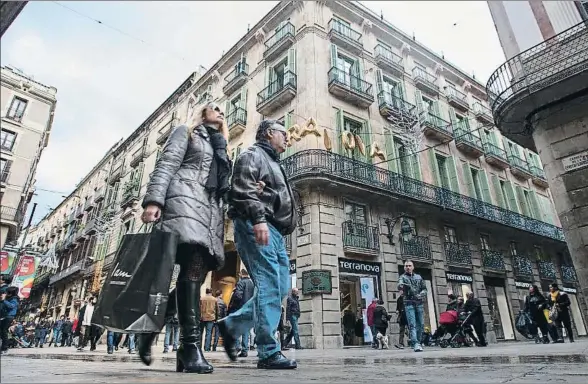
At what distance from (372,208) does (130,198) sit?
1589cm

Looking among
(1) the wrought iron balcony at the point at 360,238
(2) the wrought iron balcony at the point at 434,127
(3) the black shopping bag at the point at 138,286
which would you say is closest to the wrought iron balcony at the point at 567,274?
(2) the wrought iron balcony at the point at 434,127

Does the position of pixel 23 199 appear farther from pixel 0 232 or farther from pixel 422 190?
pixel 422 190

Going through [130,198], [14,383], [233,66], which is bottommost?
[14,383]

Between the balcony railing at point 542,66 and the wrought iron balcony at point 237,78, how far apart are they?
11.0 m

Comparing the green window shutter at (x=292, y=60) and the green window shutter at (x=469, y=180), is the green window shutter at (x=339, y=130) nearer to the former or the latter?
the green window shutter at (x=292, y=60)

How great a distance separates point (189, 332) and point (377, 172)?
12.3m

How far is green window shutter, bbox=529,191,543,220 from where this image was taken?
20.6 meters

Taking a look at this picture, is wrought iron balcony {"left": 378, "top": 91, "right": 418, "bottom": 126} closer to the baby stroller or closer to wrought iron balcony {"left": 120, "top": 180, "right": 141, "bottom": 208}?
the baby stroller

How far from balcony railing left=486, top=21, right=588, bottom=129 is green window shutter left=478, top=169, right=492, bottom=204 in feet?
30.6

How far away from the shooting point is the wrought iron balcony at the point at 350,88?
14163 mm

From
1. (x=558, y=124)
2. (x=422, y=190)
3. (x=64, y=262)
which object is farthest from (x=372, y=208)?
(x=64, y=262)

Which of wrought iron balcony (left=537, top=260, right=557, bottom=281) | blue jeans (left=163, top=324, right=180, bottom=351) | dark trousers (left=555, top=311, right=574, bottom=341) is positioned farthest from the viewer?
wrought iron balcony (left=537, top=260, right=557, bottom=281)

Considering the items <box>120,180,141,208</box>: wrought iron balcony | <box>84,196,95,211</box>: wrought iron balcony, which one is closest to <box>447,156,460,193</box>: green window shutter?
<box>120,180,141,208</box>: wrought iron balcony

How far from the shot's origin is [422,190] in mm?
14914
